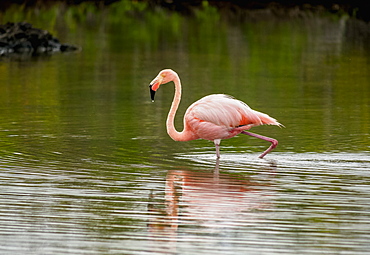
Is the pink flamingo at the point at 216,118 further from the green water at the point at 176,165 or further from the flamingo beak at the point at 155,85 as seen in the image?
the green water at the point at 176,165

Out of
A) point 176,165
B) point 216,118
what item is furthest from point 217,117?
point 176,165

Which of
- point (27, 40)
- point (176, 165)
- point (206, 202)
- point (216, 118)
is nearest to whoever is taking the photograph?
point (206, 202)

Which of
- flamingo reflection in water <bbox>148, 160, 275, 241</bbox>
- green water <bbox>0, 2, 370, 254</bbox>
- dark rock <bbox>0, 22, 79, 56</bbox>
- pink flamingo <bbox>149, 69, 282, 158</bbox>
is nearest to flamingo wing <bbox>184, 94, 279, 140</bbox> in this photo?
pink flamingo <bbox>149, 69, 282, 158</bbox>

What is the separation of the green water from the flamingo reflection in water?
0.01m

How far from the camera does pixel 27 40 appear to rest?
28.5 metres

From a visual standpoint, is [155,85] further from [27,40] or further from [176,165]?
[27,40]

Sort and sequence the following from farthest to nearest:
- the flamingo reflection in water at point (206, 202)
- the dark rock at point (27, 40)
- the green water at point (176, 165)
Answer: the dark rock at point (27, 40) → the flamingo reflection in water at point (206, 202) → the green water at point (176, 165)

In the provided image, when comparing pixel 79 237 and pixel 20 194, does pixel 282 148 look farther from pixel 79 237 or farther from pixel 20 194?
pixel 79 237

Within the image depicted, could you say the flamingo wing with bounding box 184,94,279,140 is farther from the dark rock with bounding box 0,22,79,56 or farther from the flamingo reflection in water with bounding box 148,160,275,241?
the dark rock with bounding box 0,22,79,56

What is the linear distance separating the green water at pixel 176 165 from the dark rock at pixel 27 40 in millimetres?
4778

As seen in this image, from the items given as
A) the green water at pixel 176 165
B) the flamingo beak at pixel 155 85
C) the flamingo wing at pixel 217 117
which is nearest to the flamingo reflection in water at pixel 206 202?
the green water at pixel 176 165

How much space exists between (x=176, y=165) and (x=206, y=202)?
196 cm

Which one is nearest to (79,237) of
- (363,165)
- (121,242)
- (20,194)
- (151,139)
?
(121,242)

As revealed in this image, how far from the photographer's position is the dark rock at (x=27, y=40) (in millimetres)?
28312
